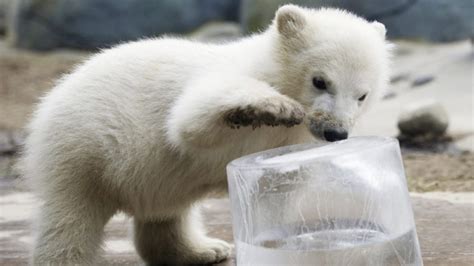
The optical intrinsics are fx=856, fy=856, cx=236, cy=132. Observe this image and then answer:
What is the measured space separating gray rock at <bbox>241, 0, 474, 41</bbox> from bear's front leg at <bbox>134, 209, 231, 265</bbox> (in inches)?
316

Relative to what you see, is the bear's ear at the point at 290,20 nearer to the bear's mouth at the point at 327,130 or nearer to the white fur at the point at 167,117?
the white fur at the point at 167,117

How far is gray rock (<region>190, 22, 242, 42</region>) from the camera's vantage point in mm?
12664

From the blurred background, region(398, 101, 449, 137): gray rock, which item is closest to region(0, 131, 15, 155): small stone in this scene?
the blurred background

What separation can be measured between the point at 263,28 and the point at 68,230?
8255mm

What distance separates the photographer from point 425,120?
7.14 m

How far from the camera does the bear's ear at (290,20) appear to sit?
10.0ft

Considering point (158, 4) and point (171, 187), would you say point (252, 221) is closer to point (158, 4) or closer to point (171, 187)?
point (171, 187)

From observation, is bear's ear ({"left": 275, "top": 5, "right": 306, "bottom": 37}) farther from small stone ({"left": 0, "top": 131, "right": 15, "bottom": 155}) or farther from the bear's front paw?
small stone ({"left": 0, "top": 131, "right": 15, "bottom": 155})

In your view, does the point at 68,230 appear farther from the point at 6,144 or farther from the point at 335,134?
the point at 6,144

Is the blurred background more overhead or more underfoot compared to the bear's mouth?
more overhead

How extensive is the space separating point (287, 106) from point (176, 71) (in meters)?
0.67

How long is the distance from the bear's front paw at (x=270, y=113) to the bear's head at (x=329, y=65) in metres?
0.21

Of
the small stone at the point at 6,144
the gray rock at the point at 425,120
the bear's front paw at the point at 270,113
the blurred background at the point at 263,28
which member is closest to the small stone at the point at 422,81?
the blurred background at the point at 263,28

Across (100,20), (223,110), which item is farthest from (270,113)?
(100,20)
